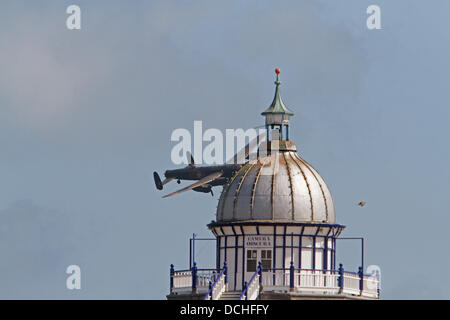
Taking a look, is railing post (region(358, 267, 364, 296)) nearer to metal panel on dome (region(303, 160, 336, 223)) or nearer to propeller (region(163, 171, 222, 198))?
metal panel on dome (region(303, 160, 336, 223))

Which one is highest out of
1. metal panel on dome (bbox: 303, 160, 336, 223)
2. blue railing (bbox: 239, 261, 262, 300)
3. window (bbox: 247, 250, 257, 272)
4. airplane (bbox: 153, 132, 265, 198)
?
airplane (bbox: 153, 132, 265, 198)

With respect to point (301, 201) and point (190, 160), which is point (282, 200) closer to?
point (301, 201)

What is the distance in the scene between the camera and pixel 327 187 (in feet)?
545

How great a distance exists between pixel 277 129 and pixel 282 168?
290 centimetres

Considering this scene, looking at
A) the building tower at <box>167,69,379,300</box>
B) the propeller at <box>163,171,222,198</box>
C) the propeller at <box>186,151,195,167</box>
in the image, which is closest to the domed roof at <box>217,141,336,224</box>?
the building tower at <box>167,69,379,300</box>

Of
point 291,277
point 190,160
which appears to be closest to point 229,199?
point 291,277

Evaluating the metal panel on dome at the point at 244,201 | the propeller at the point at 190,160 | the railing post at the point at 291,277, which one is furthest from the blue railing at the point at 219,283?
the propeller at the point at 190,160

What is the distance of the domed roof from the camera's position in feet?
540

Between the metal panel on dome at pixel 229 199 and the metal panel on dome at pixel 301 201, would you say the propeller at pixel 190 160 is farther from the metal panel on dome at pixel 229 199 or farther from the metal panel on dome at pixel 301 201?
the metal panel on dome at pixel 301 201

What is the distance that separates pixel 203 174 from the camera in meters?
195

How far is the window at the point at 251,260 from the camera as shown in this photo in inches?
6491
